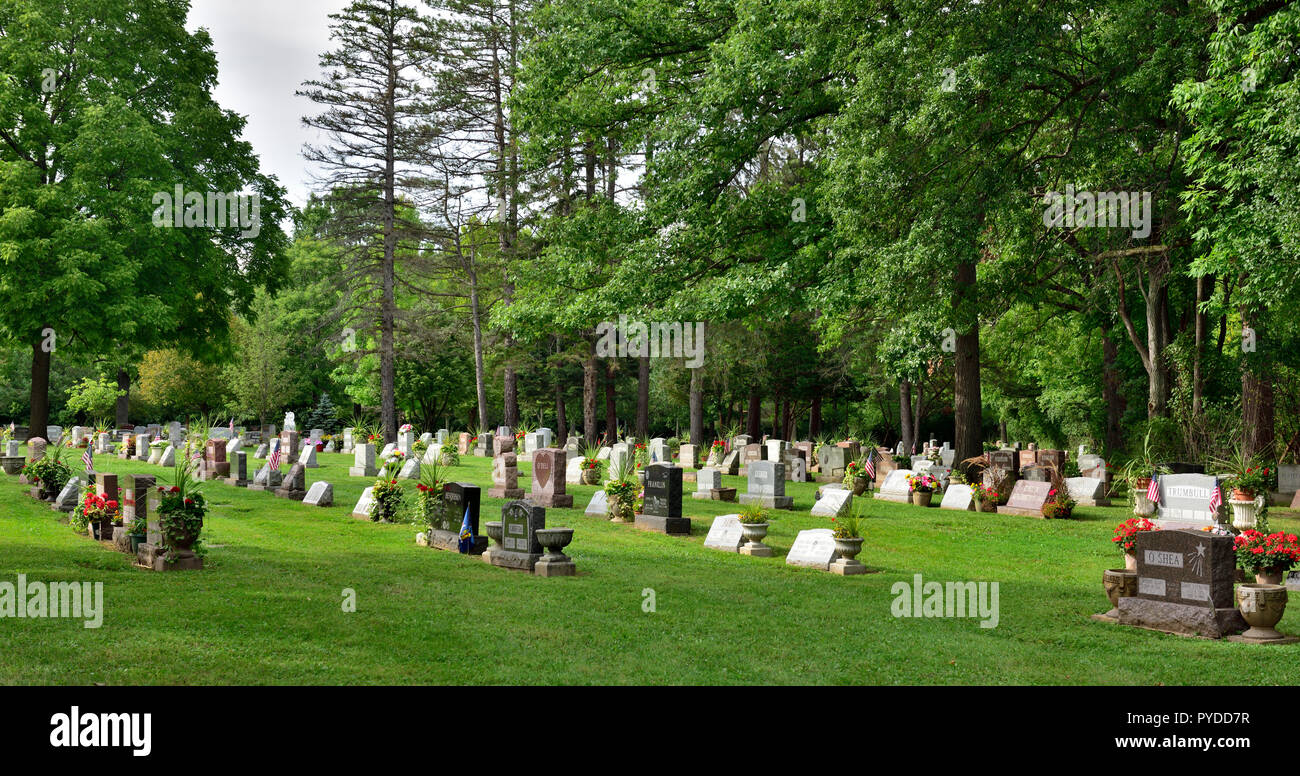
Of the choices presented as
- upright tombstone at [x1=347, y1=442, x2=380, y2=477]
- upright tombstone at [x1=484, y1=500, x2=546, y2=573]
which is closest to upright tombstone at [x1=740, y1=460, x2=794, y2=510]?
upright tombstone at [x1=484, y1=500, x2=546, y2=573]

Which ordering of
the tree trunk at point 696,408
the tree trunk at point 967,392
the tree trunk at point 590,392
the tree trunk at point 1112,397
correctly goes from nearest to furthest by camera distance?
Result: the tree trunk at point 967,392 < the tree trunk at point 1112,397 < the tree trunk at point 696,408 < the tree trunk at point 590,392

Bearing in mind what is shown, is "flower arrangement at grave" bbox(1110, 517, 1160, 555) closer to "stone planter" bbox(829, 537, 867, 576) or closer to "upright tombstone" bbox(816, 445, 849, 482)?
"stone planter" bbox(829, 537, 867, 576)

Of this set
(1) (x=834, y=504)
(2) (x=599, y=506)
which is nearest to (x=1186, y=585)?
(1) (x=834, y=504)

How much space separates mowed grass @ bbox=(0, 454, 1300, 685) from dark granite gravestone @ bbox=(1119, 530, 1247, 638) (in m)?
0.31

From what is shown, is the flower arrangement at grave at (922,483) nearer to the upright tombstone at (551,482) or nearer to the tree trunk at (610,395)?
the upright tombstone at (551,482)

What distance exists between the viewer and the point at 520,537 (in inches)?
494

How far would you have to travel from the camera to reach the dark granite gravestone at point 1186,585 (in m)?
8.99

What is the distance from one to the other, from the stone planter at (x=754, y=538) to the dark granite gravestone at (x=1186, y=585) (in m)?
5.76

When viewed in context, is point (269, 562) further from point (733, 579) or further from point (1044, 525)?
point (1044, 525)

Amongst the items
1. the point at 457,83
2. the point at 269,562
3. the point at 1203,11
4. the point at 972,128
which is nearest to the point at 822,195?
the point at 972,128

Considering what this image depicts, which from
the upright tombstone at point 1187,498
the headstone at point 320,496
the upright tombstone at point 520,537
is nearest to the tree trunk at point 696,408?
the headstone at point 320,496

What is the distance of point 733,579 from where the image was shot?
475 inches

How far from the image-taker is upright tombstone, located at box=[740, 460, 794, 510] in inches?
772

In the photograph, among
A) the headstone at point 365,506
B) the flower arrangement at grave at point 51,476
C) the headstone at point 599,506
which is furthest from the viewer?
the flower arrangement at grave at point 51,476
